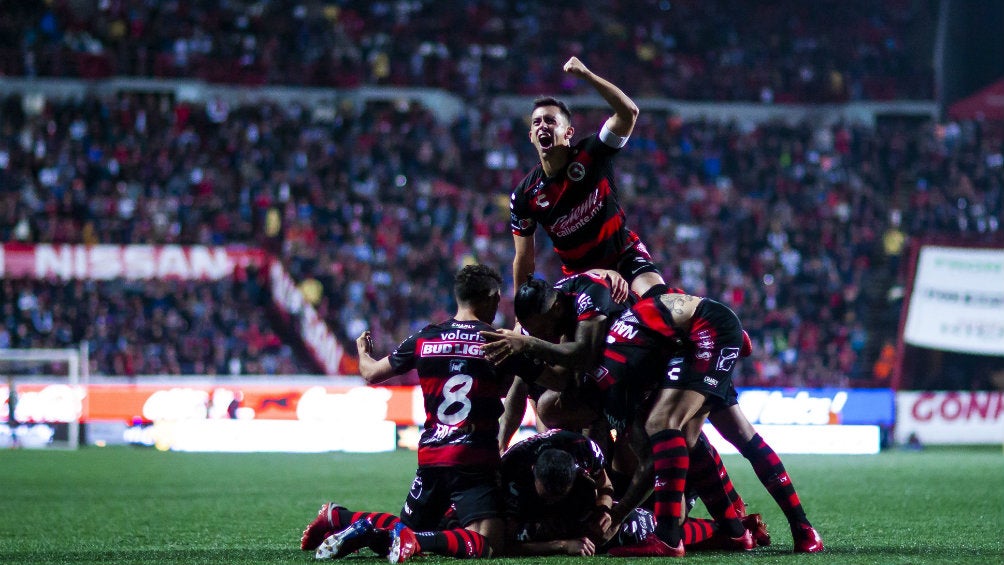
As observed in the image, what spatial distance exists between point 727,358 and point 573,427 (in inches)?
40.6

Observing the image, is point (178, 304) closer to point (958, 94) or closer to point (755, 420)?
point (755, 420)

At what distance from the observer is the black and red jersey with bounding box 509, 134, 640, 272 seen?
25.4ft

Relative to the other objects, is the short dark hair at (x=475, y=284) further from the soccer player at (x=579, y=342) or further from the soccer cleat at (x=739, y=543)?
the soccer cleat at (x=739, y=543)

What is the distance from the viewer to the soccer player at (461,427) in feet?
22.0

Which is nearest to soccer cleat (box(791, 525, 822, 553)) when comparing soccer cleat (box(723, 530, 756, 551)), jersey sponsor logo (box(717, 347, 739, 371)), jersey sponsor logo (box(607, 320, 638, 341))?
soccer cleat (box(723, 530, 756, 551))

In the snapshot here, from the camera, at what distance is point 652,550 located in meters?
6.64

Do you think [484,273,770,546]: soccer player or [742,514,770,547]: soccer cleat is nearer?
[484,273,770,546]: soccer player

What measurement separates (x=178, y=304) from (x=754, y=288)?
11721 millimetres

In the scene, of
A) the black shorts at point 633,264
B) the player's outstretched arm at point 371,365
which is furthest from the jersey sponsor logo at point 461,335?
the black shorts at point 633,264

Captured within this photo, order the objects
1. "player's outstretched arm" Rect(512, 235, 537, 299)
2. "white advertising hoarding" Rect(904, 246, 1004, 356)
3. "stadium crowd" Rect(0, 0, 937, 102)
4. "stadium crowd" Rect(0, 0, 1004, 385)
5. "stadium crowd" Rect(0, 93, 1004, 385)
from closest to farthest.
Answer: "player's outstretched arm" Rect(512, 235, 537, 299) < "white advertising hoarding" Rect(904, 246, 1004, 356) < "stadium crowd" Rect(0, 93, 1004, 385) < "stadium crowd" Rect(0, 0, 1004, 385) < "stadium crowd" Rect(0, 0, 937, 102)

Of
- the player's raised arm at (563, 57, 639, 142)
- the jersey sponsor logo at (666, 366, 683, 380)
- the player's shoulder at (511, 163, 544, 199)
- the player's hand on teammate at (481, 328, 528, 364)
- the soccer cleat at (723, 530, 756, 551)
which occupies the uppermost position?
the player's raised arm at (563, 57, 639, 142)

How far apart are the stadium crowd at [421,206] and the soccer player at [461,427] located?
56.2 ft

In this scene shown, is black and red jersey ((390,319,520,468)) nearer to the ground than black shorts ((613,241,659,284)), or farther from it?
nearer to the ground

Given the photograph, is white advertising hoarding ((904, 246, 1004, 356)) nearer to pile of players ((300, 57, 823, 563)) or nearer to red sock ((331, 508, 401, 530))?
pile of players ((300, 57, 823, 563))
